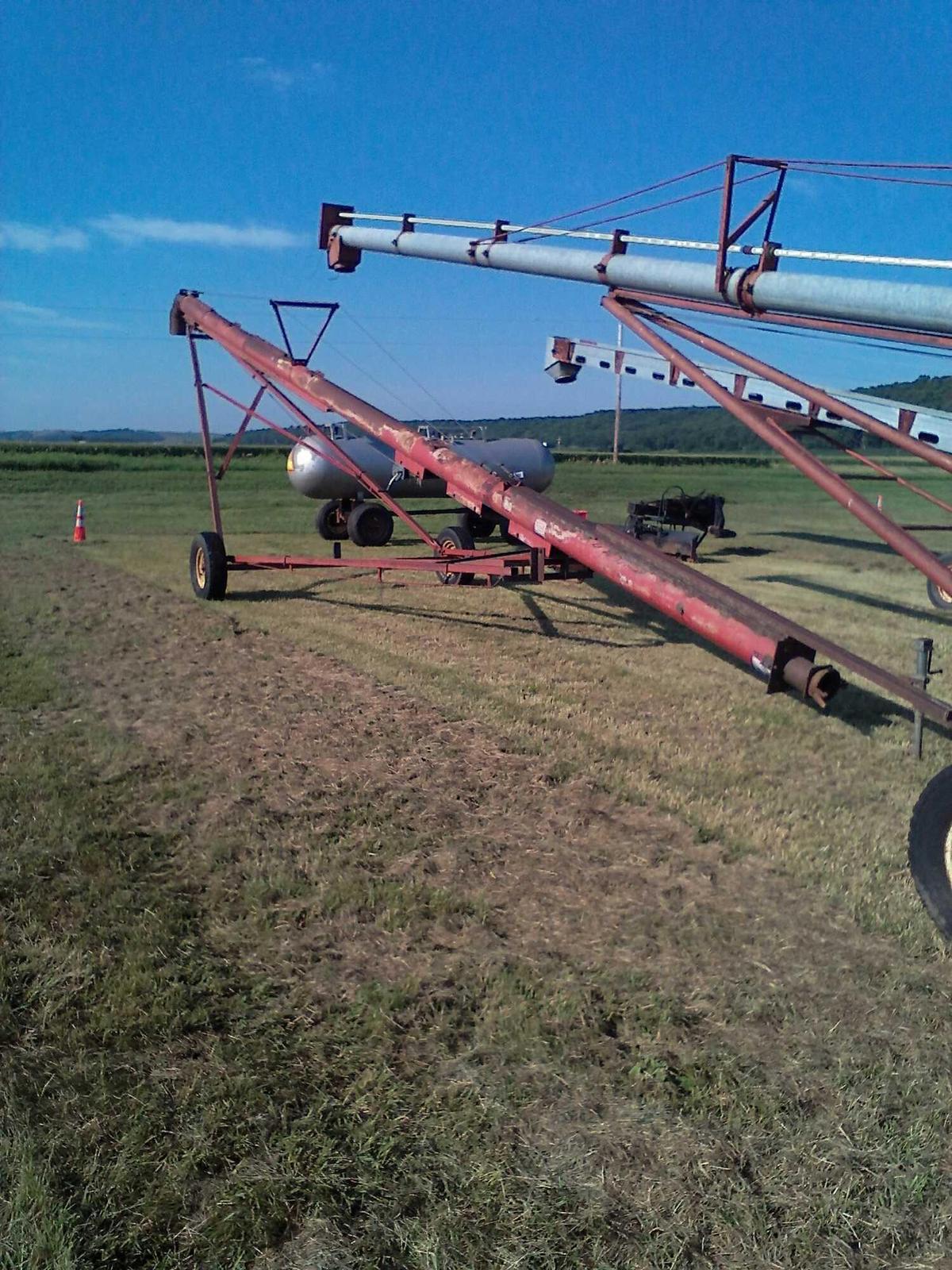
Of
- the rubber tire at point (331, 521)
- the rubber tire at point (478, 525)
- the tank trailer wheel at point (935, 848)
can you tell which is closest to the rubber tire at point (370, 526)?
the rubber tire at point (331, 521)

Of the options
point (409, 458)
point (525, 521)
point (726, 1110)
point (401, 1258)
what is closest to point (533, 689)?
point (525, 521)

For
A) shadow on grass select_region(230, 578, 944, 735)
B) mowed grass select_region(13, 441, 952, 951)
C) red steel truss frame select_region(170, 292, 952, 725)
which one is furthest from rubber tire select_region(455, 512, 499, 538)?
red steel truss frame select_region(170, 292, 952, 725)

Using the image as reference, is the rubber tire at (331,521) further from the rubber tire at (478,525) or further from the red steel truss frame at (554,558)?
the red steel truss frame at (554,558)

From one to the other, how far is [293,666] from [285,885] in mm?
4330

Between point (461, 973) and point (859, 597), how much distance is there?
1113 cm

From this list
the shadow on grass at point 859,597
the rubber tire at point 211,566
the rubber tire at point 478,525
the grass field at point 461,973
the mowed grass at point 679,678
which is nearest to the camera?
the grass field at point 461,973

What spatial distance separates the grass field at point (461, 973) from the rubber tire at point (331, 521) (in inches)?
406

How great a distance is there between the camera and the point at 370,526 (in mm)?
18047

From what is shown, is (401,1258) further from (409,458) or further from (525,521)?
(409,458)

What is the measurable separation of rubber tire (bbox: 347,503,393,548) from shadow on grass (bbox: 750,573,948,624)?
22.9 feet

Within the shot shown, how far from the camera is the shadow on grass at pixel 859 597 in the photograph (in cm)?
1230

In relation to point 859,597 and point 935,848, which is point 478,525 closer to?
point 859,597

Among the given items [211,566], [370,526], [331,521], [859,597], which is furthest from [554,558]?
[331,521]

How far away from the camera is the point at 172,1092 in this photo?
3.26 meters
